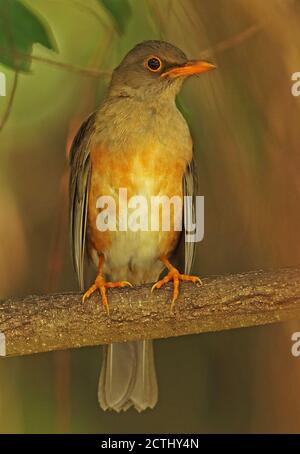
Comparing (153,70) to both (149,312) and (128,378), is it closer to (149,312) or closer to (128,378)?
(149,312)

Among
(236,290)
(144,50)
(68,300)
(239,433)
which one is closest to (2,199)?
(68,300)

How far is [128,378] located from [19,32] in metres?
1.06

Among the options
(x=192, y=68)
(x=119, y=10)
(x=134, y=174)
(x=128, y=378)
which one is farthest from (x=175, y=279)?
(x=119, y=10)

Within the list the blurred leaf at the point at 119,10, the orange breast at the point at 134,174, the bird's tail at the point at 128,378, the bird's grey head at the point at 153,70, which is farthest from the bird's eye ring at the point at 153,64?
the bird's tail at the point at 128,378

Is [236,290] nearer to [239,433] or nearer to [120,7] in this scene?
[239,433]

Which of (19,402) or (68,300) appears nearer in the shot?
(68,300)

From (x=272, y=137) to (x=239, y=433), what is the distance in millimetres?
884

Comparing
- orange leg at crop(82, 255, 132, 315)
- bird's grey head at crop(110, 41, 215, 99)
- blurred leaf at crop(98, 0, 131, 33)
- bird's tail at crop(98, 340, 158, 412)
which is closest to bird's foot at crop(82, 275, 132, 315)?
orange leg at crop(82, 255, 132, 315)

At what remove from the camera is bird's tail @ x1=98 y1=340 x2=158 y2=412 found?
196 cm

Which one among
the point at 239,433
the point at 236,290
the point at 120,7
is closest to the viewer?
the point at 236,290

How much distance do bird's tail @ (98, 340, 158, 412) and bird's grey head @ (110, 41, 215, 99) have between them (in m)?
0.76

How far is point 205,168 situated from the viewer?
196 centimetres

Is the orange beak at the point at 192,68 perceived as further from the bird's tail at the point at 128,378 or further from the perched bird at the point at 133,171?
the bird's tail at the point at 128,378

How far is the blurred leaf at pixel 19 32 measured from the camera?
1778 millimetres
